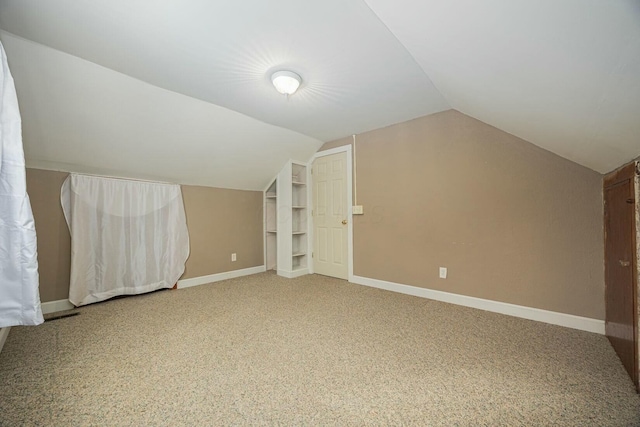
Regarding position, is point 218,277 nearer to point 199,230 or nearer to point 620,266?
point 199,230

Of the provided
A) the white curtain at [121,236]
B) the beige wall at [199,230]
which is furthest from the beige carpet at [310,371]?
the beige wall at [199,230]

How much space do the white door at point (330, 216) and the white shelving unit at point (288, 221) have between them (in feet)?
0.73

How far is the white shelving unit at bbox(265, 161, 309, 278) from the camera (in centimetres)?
407

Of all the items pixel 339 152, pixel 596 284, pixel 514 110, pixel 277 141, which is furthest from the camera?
pixel 339 152

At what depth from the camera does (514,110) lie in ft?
6.08

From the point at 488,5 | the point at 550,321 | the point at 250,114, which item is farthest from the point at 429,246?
the point at 250,114

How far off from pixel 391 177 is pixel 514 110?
158cm

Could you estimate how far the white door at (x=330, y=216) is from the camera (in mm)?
3826

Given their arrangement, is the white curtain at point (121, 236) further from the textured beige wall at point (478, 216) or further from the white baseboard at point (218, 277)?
the textured beige wall at point (478, 216)

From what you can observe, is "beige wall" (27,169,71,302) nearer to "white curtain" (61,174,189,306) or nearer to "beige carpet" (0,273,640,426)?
"white curtain" (61,174,189,306)

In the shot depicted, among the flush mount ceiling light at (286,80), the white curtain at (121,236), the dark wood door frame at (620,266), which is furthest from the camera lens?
the white curtain at (121,236)

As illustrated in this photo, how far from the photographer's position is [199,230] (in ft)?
12.1

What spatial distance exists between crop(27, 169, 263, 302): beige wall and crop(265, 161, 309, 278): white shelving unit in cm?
22

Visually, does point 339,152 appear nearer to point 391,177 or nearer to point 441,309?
point 391,177
